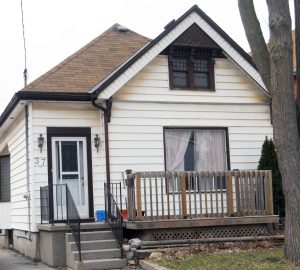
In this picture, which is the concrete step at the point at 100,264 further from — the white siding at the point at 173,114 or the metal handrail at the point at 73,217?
the white siding at the point at 173,114

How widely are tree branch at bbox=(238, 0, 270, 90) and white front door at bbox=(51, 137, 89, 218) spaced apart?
5.53 metres

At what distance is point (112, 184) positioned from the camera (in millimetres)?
14508

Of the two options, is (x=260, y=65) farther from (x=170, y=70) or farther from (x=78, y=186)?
(x=78, y=186)

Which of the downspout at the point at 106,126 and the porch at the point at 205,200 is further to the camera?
the downspout at the point at 106,126

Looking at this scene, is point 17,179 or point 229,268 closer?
point 229,268

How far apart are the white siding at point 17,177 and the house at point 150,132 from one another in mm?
62

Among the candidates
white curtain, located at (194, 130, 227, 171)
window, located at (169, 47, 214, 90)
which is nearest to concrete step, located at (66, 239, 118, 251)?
white curtain, located at (194, 130, 227, 171)

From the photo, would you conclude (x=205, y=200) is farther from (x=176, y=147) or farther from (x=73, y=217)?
(x=73, y=217)

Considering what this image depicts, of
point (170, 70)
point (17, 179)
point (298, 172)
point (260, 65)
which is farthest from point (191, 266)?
point (17, 179)

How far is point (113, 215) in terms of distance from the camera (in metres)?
13.1

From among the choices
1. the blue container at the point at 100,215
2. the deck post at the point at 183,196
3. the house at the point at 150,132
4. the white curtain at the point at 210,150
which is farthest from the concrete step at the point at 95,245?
the white curtain at the point at 210,150

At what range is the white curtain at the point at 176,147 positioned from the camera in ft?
49.9

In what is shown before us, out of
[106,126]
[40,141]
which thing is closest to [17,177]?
[40,141]

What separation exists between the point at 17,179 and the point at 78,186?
2.79m
